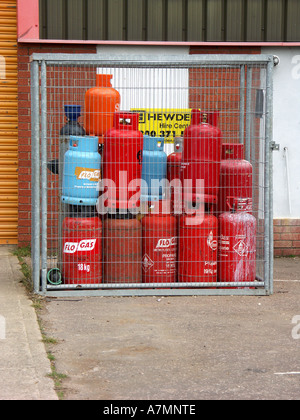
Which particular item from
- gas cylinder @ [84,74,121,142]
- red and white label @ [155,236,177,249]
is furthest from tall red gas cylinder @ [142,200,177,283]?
gas cylinder @ [84,74,121,142]

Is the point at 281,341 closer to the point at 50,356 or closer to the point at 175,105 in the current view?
the point at 50,356

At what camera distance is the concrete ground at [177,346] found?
525cm

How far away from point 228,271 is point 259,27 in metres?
4.12

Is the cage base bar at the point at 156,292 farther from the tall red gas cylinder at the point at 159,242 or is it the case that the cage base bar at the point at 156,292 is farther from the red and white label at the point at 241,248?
the red and white label at the point at 241,248

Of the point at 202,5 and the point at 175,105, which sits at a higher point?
the point at 202,5

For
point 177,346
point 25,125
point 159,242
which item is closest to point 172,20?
point 25,125

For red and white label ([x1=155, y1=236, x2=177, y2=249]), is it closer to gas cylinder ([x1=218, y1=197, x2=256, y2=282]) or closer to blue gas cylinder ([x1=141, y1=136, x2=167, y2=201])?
blue gas cylinder ([x1=141, y1=136, x2=167, y2=201])

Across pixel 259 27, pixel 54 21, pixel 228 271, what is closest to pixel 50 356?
pixel 228 271

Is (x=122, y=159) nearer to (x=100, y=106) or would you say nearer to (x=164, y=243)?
(x=100, y=106)

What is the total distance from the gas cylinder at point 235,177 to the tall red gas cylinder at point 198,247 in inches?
12.4

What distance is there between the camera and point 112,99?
8.08m

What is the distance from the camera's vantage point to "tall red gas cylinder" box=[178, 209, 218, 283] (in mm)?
8062

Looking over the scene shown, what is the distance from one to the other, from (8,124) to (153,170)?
3444mm

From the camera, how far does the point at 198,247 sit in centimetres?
807
